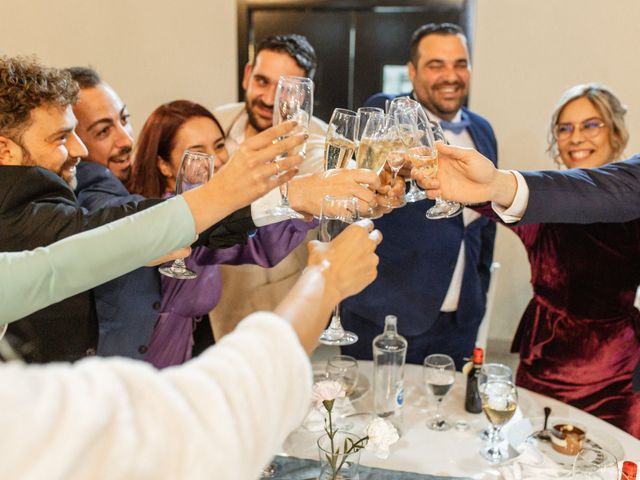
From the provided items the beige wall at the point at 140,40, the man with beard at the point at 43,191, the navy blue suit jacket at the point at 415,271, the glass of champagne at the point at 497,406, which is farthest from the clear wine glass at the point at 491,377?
the beige wall at the point at 140,40

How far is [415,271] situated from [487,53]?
6.83ft

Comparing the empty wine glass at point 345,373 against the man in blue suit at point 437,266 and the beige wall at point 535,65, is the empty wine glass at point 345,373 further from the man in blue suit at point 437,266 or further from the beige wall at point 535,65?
the beige wall at point 535,65

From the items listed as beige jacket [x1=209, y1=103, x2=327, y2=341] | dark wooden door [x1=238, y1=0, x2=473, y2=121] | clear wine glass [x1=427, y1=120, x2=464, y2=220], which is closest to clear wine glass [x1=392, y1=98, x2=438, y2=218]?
clear wine glass [x1=427, y1=120, x2=464, y2=220]

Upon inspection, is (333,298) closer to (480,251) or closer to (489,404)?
(489,404)

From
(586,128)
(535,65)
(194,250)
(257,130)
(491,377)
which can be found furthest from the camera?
(535,65)

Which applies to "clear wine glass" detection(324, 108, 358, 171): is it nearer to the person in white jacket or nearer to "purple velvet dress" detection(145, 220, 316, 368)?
"purple velvet dress" detection(145, 220, 316, 368)

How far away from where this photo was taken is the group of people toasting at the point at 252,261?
2.20ft

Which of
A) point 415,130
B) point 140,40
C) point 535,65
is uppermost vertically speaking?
point 140,40

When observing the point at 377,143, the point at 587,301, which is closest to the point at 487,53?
the point at 587,301

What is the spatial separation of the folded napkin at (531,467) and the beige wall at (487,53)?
112 inches

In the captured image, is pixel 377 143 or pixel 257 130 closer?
pixel 377 143

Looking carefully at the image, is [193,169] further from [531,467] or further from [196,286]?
[531,467]

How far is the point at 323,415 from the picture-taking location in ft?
5.55

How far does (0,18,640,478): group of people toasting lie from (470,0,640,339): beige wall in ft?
4.16
